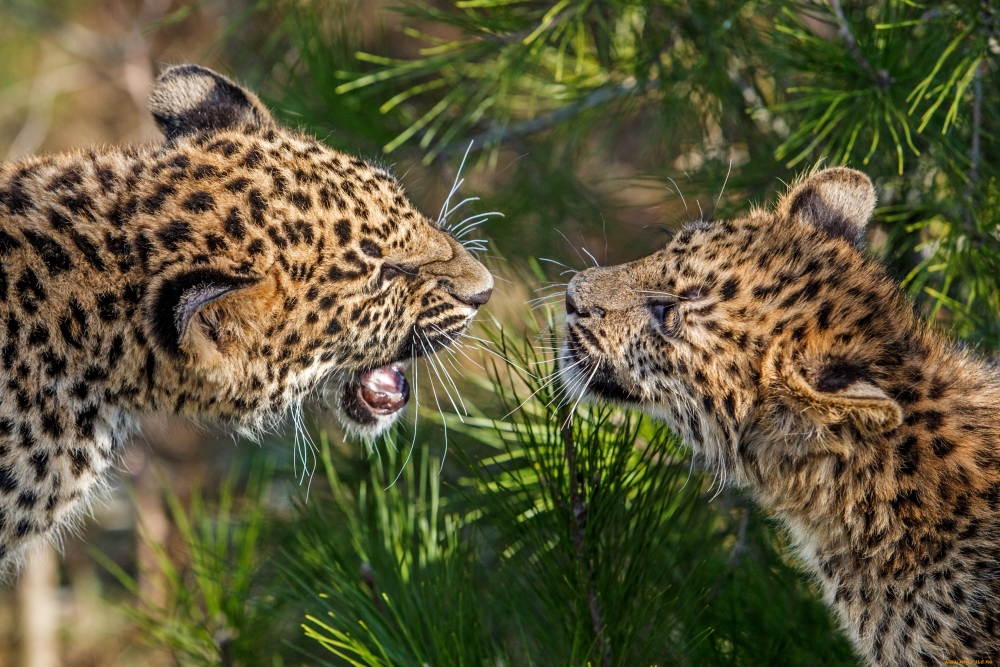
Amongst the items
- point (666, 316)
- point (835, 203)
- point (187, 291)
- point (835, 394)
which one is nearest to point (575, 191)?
point (835, 203)

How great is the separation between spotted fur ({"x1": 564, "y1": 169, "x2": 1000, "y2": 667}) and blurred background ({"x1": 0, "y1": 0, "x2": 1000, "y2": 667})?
0.21m

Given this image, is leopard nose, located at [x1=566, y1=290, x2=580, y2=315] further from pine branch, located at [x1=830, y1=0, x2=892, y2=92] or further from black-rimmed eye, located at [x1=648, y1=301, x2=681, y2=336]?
pine branch, located at [x1=830, y1=0, x2=892, y2=92]

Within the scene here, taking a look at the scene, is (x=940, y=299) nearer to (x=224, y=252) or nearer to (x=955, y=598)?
(x=955, y=598)

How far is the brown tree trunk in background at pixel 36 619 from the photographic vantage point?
684 cm

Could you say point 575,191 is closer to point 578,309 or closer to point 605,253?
point 605,253

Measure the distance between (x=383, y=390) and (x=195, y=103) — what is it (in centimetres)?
144

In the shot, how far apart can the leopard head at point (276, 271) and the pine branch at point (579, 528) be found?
1.10 metres

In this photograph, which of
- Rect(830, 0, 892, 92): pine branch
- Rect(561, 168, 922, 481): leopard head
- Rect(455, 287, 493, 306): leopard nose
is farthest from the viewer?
Rect(455, 287, 493, 306): leopard nose

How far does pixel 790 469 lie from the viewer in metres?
2.87

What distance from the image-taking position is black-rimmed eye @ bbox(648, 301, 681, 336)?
10.0 feet

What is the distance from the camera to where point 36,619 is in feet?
22.6

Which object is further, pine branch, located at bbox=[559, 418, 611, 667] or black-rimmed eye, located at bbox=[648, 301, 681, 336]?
black-rimmed eye, located at bbox=[648, 301, 681, 336]

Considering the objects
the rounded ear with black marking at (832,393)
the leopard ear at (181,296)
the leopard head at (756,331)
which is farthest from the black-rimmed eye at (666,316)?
the leopard ear at (181,296)

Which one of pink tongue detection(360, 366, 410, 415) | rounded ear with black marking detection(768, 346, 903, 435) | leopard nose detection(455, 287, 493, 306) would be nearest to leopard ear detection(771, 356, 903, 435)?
rounded ear with black marking detection(768, 346, 903, 435)
